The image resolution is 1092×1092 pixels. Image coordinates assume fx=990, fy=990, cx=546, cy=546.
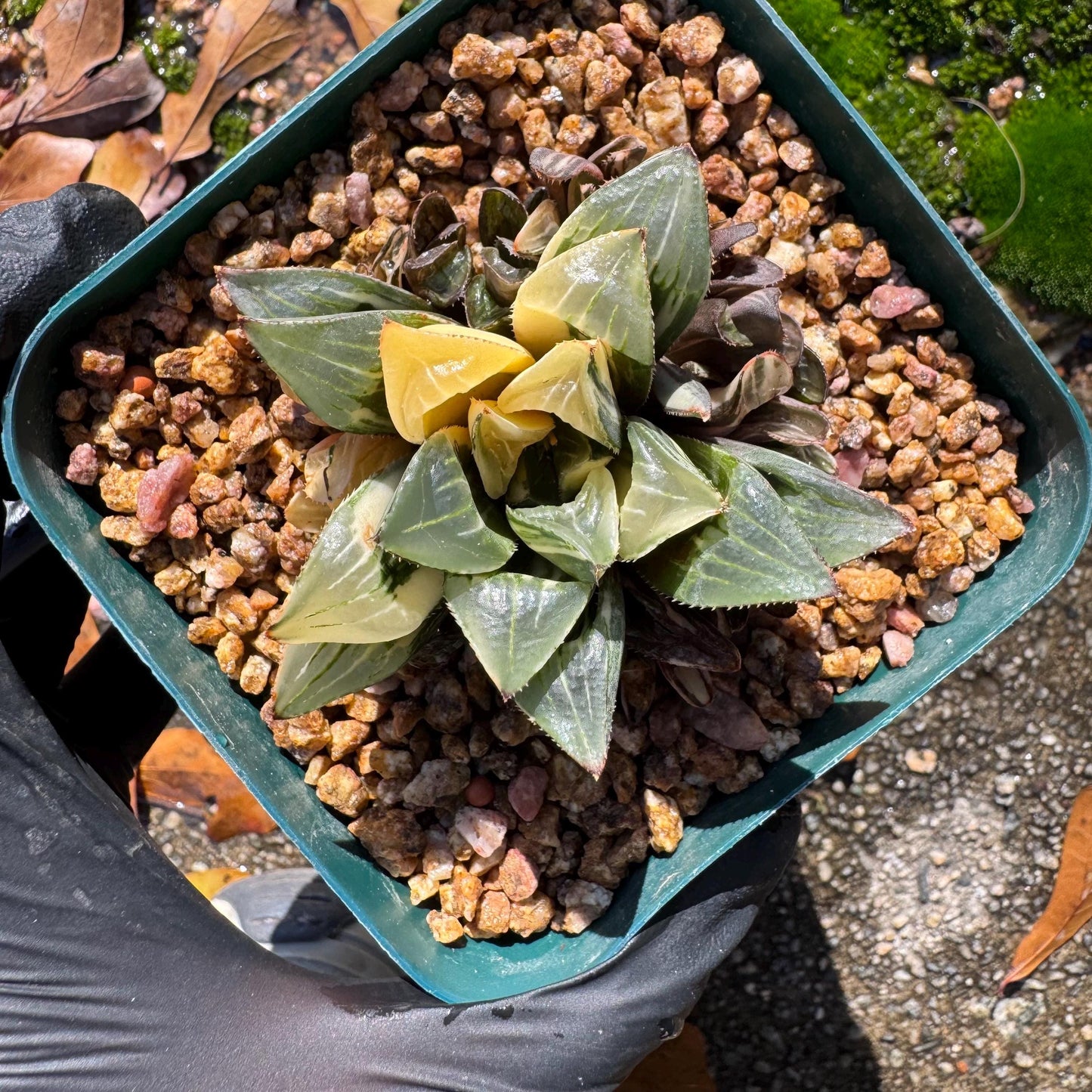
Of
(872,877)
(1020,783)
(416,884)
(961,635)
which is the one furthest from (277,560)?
(1020,783)

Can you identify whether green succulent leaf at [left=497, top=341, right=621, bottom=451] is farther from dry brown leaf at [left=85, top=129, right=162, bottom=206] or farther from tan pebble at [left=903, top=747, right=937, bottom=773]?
tan pebble at [left=903, top=747, right=937, bottom=773]

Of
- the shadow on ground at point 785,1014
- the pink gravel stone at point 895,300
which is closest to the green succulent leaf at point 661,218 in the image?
the pink gravel stone at point 895,300

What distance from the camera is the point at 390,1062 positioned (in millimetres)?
1280

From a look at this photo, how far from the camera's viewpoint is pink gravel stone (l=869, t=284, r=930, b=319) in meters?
1.20

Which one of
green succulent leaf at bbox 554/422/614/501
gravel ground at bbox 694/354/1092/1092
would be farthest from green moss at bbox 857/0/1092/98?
green succulent leaf at bbox 554/422/614/501

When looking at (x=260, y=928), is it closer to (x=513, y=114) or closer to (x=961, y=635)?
(x=961, y=635)

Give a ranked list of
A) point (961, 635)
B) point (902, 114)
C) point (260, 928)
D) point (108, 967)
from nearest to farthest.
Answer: point (961, 635) → point (108, 967) → point (902, 114) → point (260, 928)

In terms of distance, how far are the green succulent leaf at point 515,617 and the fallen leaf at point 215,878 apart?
1.34 metres

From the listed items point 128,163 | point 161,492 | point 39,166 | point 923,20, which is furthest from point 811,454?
point 39,166

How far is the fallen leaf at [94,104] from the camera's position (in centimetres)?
167

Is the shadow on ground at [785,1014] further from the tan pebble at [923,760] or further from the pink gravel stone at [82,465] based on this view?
the pink gravel stone at [82,465]

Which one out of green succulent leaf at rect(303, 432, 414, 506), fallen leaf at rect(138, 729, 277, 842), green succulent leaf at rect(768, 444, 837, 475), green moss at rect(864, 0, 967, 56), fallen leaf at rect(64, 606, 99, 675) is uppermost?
green succulent leaf at rect(303, 432, 414, 506)

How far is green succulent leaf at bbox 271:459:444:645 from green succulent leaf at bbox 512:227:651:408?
0.21 m

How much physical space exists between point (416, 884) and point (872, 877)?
1014mm
